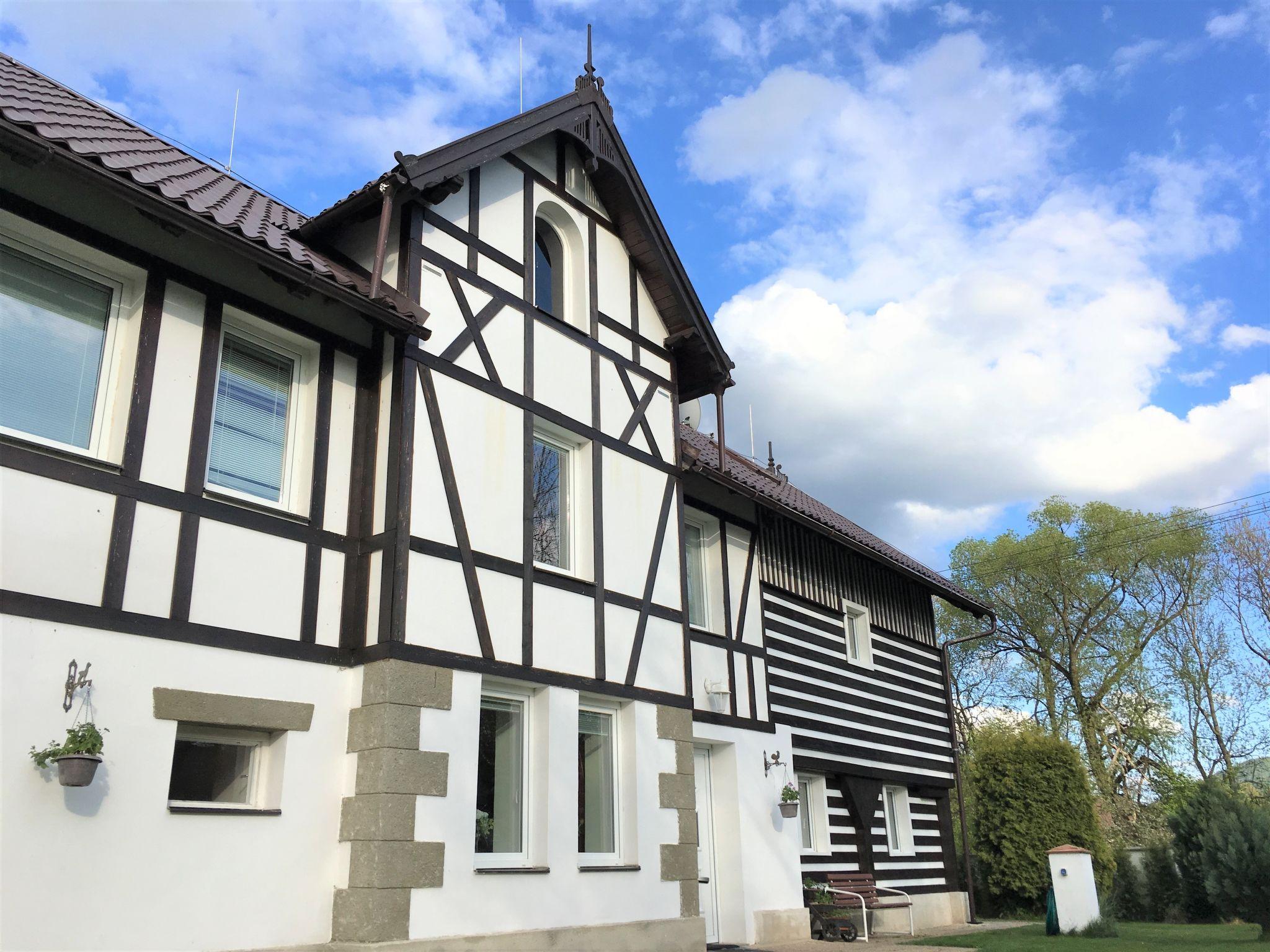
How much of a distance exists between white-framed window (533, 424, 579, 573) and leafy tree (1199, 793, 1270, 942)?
9048mm

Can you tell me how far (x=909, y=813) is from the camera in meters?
16.5

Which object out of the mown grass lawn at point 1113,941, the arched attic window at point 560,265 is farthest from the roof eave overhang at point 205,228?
the mown grass lawn at point 1113,941

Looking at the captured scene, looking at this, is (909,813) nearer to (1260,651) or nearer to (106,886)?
(106,886)

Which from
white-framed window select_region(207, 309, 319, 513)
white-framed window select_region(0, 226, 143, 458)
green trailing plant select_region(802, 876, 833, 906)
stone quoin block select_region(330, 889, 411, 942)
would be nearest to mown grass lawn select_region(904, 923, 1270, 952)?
green trailing plant select_region(802, 876, 833, 906)

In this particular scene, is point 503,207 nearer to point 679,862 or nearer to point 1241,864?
point 679,862

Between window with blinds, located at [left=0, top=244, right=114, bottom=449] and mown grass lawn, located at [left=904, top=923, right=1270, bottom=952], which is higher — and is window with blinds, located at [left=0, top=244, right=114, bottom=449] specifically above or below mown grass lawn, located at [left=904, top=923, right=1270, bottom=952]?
above

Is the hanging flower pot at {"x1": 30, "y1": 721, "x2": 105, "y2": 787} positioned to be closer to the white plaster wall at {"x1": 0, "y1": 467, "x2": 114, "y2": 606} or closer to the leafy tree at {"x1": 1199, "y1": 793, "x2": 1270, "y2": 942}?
the white plaster wall at {"x1": 0, "y1": 467, "x2": 114, "y2": 606}

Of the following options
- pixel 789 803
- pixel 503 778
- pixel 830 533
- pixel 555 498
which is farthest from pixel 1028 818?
pixel 503 778

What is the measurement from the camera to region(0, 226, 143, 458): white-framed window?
6.65m

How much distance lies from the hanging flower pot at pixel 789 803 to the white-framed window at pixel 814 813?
43.9 inches

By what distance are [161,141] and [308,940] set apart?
24.7 ft

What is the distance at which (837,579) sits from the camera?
15781 millimetres

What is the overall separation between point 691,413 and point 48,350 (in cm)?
846

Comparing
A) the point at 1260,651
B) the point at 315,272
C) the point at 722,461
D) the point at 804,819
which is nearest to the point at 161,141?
the point at 315,272
